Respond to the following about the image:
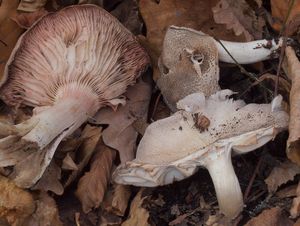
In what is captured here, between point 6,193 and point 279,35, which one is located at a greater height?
point 279,35

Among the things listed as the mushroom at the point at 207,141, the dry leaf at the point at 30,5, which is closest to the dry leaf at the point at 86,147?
the mushroom at the point at 207,141

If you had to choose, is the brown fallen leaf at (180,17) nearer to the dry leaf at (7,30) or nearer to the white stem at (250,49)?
the white stem at (250,49)

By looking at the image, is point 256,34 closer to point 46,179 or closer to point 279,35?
point 279,35

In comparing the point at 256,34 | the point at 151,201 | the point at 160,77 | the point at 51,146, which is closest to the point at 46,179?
the point at 51,146

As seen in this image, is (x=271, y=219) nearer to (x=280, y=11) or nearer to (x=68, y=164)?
(x=68, y=164)

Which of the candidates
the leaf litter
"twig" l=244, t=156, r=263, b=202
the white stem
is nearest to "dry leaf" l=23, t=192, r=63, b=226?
the leaf litter

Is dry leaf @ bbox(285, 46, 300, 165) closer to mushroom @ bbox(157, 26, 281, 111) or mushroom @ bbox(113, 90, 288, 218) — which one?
mushroom @ bbox(113, 90, 288, 218)
